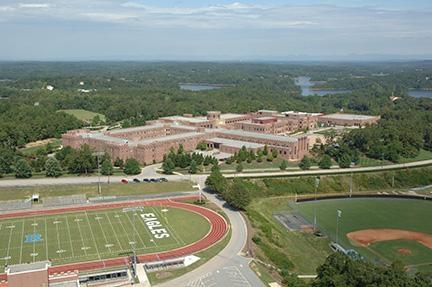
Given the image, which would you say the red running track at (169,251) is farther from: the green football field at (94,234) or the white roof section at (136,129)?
the white roof section at (136,129)

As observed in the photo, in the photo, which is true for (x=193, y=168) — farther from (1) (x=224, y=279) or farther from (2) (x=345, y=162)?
(1) (x=224, y=279)

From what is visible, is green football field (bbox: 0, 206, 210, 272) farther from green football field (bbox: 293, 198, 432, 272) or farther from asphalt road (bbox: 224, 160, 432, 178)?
asphalt road (bbox: 224, 160, 432, 178)

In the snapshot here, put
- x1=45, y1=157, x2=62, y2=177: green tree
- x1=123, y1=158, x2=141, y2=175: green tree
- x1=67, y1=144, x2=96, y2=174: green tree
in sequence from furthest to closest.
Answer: x1=123, y1=158, x2=141, y2=175: green tree → x1=67, y1=144, x2=96, y2=174: green tree → x1=45, y1=157, x2=62, y2=177: green tree

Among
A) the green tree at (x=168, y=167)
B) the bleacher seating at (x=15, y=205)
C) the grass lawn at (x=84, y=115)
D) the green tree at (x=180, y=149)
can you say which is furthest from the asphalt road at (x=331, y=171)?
the grass lawn at (x=84, y=115)

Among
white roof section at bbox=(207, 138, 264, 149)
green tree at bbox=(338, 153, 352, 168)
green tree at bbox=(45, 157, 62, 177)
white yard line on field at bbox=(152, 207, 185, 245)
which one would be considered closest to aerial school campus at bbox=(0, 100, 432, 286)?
white yard line on field at bbox=(152, 207, 185, 245)

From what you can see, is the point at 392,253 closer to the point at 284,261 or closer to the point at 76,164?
the point at 284,261

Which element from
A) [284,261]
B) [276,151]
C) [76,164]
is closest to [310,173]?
[276,151]
